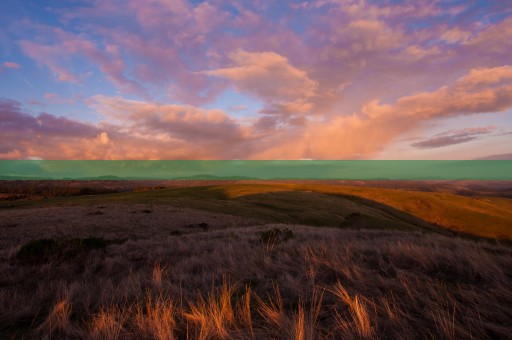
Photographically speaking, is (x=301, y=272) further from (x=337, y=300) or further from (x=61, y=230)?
(x=61, y=230)

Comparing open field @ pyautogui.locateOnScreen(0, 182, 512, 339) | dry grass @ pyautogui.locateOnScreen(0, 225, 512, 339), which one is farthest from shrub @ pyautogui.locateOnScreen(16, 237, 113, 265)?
dry grass @ pyautogui.locateOnScreen(0, 225, 512, 339)

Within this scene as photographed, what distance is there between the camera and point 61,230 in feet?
62.5

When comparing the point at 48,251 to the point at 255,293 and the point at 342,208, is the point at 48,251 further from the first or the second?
the point at 342,208

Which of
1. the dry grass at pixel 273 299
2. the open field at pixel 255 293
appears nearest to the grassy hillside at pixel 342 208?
the open field at pixel 255 293

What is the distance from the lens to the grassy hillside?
3962cm

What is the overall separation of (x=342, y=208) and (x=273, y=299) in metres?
48.1

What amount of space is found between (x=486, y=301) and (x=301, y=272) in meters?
3.08

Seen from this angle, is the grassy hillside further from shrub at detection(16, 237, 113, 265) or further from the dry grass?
the dry grass

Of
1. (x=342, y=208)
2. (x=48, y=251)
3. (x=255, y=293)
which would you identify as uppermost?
(x=255, y=293)

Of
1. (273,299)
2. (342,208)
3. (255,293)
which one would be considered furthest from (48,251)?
(342,208)

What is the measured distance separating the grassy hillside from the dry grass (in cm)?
2924

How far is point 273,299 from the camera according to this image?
4.48 meters

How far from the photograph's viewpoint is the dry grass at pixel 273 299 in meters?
3.18

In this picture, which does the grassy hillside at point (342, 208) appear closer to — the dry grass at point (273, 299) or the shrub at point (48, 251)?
the shrub at point (48, 251)
